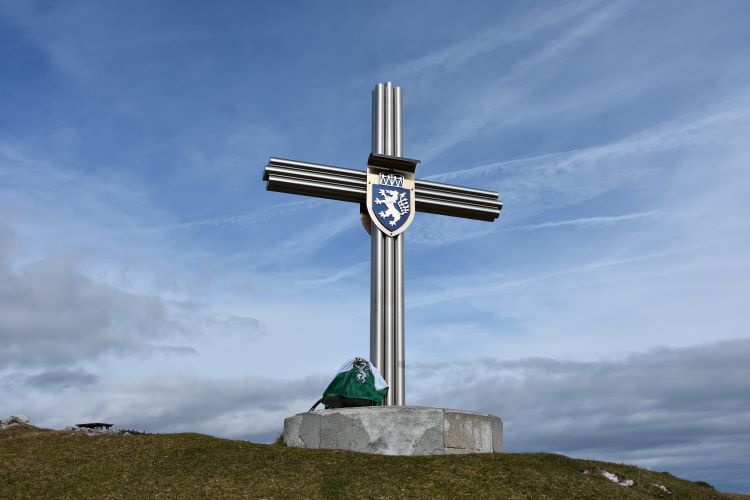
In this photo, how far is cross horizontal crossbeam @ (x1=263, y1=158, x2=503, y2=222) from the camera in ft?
70.0

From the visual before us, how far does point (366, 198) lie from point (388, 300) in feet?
10.2

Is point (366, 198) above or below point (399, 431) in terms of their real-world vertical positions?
above

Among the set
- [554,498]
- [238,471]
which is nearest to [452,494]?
[554,498]

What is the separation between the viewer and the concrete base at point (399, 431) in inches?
661

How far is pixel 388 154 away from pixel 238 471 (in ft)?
35.3

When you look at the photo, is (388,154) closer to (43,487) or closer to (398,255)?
(398,255)

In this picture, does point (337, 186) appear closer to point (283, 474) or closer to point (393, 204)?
point (393, 204)

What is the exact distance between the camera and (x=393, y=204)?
72.3 ft

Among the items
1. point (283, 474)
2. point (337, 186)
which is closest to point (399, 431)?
point (283, 474)

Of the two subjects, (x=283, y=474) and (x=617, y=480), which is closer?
(x=283, y=474)

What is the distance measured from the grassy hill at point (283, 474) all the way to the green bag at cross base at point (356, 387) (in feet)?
5.80

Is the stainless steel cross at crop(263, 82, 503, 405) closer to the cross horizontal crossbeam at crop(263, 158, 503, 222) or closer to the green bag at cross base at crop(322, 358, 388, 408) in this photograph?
the cross horizontal crossbeam at crop(263, 158, 503, 222)

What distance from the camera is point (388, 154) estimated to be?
22.5 meters

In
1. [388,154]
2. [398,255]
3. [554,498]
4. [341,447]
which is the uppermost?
[388,154]
